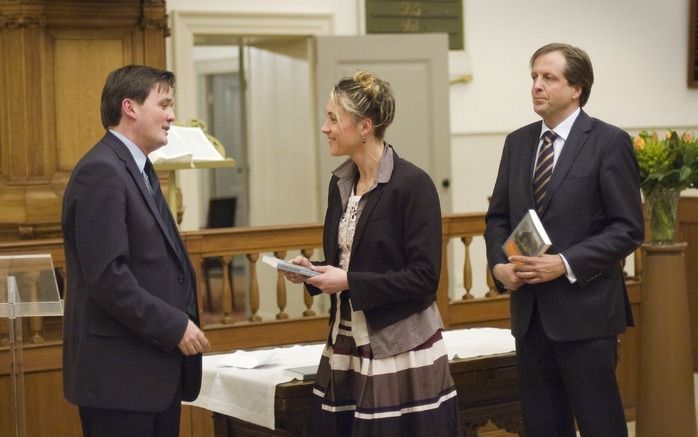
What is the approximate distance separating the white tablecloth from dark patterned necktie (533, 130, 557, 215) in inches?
33.0

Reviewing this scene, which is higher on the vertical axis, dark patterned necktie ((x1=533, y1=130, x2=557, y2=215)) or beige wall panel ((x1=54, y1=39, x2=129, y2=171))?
beige wall panel ((x1=54, y1=39, x2=129, y2=171))

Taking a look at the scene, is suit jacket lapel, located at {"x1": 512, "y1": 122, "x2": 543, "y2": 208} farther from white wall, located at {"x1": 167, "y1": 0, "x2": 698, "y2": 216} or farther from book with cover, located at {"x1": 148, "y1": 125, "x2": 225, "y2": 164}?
white wall, located at {"x1": 167, "y1": 0, "x2": 698, "y2": 216}

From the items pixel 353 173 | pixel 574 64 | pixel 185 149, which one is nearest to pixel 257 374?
pixel 353 173

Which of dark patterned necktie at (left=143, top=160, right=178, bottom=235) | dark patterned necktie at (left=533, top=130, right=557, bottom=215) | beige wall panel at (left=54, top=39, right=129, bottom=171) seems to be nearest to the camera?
dark patterned necktie at (left=143, top=160, right=178, bottom=235)

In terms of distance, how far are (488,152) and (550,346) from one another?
6.05 meters

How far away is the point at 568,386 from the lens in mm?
3535

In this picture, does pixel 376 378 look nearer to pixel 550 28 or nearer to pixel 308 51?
pixel 308 51

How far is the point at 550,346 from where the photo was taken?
3.61m

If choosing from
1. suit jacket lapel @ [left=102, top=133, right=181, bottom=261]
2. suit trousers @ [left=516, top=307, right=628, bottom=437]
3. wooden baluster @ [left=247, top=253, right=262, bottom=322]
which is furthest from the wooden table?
wooden baluster @ [left=247, top=253, right=262, bottom=322]

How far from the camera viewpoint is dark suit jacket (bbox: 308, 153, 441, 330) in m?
3.27

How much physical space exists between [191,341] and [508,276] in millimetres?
1087

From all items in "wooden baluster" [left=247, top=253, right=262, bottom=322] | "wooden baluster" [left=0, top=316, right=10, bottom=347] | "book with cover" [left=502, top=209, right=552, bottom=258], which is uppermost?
"book with cover" [left=502, top=209, right=552, bottom=258]

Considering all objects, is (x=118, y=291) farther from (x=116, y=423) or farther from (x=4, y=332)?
(x=4, y=332)

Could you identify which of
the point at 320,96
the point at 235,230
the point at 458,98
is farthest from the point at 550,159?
the point at 458,98
